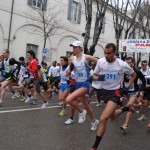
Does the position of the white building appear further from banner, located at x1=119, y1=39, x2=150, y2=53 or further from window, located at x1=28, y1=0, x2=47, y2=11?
banner, located at x1=119, y1=39, x2=150, y2=53

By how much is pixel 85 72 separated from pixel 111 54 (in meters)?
1.58

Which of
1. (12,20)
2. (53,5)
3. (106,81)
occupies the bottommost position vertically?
(106,81)

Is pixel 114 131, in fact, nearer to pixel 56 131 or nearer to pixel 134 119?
pixel 56 131

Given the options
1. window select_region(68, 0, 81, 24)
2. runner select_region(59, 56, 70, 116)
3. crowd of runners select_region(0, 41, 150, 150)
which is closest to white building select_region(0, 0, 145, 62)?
window select_region(68, 0, 81, 24)

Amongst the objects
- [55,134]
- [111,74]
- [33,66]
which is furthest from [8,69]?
[111,74]

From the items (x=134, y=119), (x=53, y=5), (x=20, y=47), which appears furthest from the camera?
(x=53, y=5)

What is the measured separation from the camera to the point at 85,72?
7254mm

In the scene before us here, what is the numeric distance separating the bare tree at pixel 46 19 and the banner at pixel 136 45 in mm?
5391

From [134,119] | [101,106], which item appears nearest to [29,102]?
[101,106]

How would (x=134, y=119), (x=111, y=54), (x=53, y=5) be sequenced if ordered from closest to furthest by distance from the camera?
(x=111, y=54) → (x=134, y=119) → (x=53, y=5)

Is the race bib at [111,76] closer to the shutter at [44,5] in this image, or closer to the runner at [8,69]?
the runner at [8,69]

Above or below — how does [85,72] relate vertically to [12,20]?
below

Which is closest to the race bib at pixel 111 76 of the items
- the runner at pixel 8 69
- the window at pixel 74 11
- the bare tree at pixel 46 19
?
the runner at pixel 8 69

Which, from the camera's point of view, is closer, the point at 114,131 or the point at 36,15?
the point at 114,131
